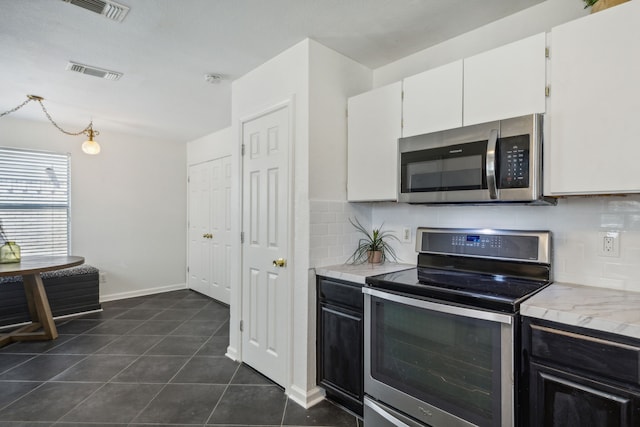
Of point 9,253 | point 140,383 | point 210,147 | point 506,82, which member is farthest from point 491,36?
point 9,253

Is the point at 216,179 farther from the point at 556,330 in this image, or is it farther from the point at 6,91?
the point at 556,330

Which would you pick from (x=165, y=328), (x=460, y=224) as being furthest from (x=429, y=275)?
(x=165, y=328)

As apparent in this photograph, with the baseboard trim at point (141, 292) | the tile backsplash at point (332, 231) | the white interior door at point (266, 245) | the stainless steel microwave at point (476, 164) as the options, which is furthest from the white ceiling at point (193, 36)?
the baseboard trim at point (141, 292)

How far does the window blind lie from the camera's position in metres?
4.00

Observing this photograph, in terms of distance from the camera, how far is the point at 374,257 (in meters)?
2.43

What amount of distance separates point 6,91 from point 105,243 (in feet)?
7.25

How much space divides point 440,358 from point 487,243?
0.78m

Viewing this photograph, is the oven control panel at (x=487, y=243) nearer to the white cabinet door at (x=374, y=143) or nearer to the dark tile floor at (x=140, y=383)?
the white cabinet door at (x=374, y=143)

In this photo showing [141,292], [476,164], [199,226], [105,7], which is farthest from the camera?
[199,226]

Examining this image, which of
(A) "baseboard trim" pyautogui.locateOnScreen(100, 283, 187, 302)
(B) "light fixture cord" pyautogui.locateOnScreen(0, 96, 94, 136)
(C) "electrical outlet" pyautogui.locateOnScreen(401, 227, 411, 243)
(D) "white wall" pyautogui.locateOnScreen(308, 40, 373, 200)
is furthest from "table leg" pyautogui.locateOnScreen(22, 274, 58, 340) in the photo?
(C) "electrical outlet" pyautogui.locateOnScreen(401, 227, 411, 243)

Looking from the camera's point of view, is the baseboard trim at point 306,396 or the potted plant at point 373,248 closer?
the baseboard trim at point 306,396

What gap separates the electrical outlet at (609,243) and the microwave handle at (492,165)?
1.91ft

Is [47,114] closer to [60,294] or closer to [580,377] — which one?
[60,294]

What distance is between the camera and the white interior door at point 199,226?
4953 millimetres
